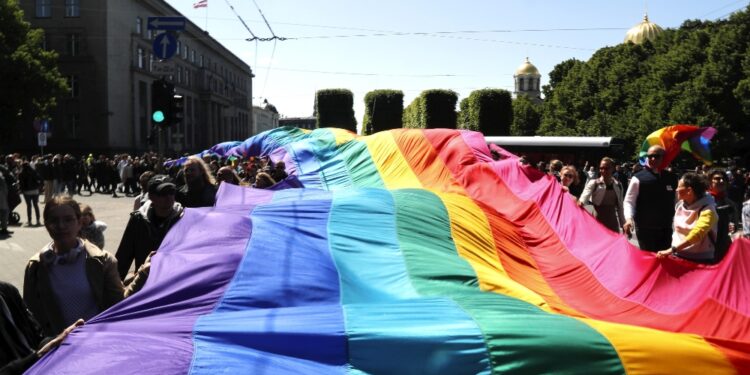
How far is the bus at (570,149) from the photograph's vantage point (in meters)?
30.8

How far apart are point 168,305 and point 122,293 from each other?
12.8 inches

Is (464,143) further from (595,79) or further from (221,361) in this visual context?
(595,79)

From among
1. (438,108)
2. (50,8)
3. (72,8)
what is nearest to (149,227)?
(438,108)

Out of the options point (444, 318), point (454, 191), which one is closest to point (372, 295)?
point (444, 318)

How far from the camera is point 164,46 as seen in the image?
14430 mm

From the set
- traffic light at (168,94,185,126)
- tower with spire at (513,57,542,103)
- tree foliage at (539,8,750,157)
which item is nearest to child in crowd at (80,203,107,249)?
traffic light at (168,94,185,126)

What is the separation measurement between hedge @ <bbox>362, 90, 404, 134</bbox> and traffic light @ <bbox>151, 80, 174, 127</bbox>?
1458 inches

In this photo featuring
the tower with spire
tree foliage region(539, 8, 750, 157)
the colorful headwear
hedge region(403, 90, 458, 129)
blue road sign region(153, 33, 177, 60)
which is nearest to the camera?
the colorful headwear

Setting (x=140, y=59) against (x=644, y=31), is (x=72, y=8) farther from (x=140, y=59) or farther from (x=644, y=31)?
(x=644, y=31)

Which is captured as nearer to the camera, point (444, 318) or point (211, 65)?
point (444, 318)

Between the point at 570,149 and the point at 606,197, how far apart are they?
2370cm

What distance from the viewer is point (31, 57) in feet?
124

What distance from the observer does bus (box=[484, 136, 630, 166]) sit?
101ft

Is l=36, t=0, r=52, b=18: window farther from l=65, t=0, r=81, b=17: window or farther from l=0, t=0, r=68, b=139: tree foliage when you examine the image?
l=0, t=0, r=68, b=139: tree foliage
